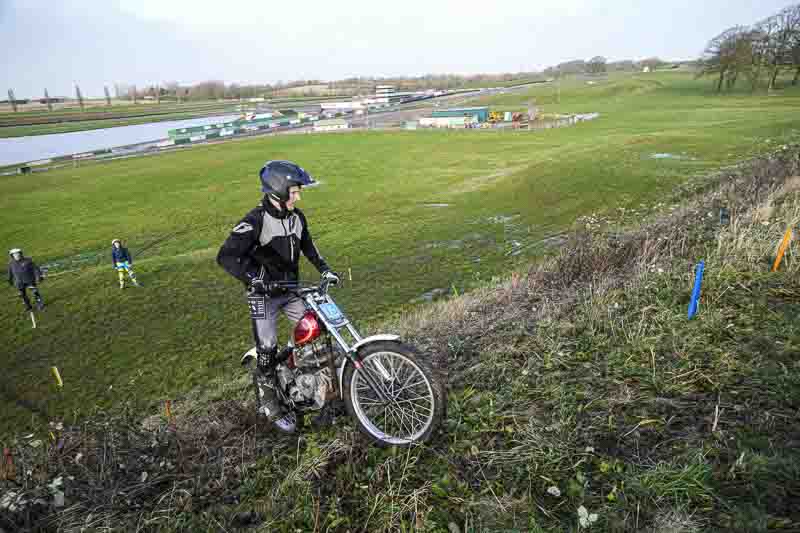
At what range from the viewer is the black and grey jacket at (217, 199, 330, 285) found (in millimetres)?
4227

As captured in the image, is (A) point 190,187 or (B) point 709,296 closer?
(B) point 709,296

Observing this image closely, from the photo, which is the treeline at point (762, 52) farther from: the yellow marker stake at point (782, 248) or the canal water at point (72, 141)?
the canal water at point (72, 141)

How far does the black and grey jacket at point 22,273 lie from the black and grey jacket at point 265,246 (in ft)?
49.6

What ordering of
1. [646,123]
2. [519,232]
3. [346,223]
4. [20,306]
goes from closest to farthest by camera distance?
[20,306] → [519,232] → [346,223] → [646,123]

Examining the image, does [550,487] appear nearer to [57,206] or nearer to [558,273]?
[558,273]

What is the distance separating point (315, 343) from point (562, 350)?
266 centimetres

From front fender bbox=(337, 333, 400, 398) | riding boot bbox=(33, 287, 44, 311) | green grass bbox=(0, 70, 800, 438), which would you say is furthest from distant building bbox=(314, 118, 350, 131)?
front fender bbox=(337, 333, 400, 398)

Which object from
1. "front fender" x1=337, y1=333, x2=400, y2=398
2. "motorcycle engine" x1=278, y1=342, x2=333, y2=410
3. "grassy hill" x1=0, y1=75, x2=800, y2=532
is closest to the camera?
"grassy hill" x1=0, y1=75, x2=800, y2=532

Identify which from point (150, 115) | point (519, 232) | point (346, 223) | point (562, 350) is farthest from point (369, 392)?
point (150, 115)

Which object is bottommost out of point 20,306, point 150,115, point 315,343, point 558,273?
point 20,306

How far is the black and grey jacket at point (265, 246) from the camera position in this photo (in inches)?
166

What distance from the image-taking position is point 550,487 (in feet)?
9.96

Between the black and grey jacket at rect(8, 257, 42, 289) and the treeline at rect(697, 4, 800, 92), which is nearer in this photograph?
the black and grey jacket at rect(8, 257, 42, 289)

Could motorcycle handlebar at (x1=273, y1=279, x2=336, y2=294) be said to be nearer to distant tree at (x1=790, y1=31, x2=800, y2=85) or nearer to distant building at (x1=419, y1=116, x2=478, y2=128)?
distant building at (x1=419, y1=116, x2=478, y2=128)
